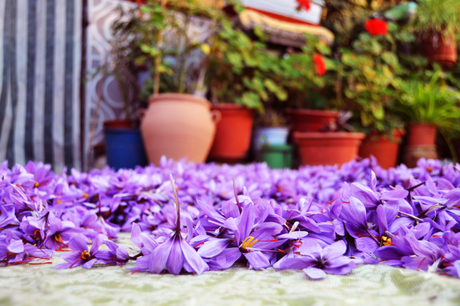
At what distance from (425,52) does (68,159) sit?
3.66m

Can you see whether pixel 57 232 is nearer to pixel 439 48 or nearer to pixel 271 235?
pixel 271 235

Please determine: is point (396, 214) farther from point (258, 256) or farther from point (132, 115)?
point (132, 115)

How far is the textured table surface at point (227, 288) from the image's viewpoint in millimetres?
394

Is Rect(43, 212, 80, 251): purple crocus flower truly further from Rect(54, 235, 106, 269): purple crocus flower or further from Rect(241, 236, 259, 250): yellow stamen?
Rect(241, 236, 259, 250): yellow stamen

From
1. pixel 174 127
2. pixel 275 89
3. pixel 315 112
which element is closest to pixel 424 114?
pixel 315 112

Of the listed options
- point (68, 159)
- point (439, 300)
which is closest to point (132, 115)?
point (68, 159)

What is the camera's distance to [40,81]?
1.96m

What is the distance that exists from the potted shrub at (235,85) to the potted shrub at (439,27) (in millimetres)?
1849

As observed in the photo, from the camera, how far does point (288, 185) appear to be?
112cm

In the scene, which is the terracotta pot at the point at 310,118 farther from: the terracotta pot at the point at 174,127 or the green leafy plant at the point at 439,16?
the green leafy plant at the point at 439,16

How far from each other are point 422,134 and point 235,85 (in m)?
1.93

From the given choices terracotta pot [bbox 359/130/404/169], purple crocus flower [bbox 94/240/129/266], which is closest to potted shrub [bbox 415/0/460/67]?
terracotta pot [bbox 359/130/404/169]

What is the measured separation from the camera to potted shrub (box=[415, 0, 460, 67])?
11.4 ft

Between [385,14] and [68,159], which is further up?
[385,14]
